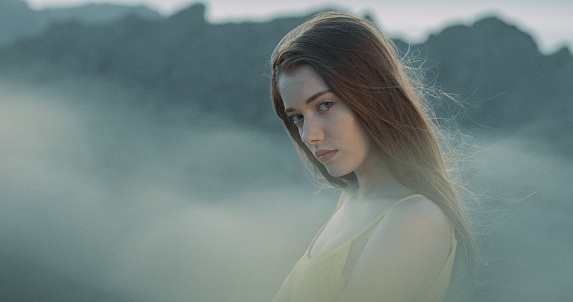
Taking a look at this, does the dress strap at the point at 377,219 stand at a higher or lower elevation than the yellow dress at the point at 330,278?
higher

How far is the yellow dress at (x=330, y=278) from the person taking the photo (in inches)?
41.1

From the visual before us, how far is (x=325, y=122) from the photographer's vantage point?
1083 millimetres

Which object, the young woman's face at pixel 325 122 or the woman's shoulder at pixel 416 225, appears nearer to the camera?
the woman's shoulder at pixel 416 225

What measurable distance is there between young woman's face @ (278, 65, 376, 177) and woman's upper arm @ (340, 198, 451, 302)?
17 centimetres

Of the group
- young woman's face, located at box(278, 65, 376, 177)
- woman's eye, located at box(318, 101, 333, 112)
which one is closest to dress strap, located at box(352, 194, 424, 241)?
young woman's face, located at box(278, 65, 376, 177)

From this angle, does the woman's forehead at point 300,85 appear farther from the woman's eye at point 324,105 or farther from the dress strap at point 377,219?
the dress strap at point 377,219

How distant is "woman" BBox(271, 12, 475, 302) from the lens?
99 cm

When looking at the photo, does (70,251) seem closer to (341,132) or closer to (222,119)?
(222,119)

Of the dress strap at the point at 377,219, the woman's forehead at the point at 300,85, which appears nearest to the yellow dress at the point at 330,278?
the dress strap at the point at 377,219

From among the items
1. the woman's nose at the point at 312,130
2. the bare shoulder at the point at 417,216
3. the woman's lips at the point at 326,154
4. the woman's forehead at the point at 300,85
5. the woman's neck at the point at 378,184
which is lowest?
the bare shoulder at the point at 417,216

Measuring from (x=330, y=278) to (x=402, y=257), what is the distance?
0.62 feet

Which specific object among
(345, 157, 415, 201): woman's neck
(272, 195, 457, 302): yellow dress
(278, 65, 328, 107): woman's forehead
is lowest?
(272, 195, 457, 302): yellow dress

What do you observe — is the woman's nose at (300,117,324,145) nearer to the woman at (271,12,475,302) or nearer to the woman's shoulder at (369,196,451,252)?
the woman at (271,12,475,302)

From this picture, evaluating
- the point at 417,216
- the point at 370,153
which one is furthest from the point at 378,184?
the point at 417,216
